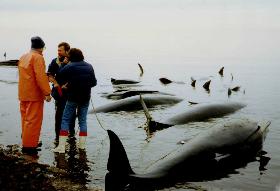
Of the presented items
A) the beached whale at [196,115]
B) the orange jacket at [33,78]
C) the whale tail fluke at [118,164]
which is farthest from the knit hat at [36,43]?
the beached whale at [196,115]

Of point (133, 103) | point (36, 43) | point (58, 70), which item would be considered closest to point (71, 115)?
point (58, 70)

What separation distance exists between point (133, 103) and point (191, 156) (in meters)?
11.6

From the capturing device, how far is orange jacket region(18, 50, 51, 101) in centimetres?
1071

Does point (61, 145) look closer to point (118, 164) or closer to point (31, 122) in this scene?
point (31, 122)

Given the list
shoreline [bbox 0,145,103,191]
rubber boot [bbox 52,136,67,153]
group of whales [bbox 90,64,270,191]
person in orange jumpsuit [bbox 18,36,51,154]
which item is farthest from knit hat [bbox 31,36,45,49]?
group of whales [bbox 90,64,270,191]

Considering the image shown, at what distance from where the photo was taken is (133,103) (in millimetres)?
21156

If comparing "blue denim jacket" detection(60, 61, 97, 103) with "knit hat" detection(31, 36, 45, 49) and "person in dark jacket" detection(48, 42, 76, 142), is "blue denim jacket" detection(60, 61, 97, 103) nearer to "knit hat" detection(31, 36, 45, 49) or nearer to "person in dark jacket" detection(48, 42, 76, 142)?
"person in dark jacket" detection(48, 42, 76, 142)

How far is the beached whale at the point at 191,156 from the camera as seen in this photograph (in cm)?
843

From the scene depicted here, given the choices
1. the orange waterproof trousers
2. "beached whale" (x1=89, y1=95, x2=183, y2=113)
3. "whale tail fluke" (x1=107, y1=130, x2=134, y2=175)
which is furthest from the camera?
"beached whale" (x1=89, y1=95, x2=183, y2=113)

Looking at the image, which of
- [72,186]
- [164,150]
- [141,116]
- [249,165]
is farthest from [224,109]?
[72,186]

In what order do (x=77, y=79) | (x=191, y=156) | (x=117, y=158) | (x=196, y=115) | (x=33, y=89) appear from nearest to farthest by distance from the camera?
(x=117, y=158), (x=191, y=156), (x=33, y=89), (x=77, y=79), (x=196, y=115)

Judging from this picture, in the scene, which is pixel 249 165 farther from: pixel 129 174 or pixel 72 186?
pixel 72 186

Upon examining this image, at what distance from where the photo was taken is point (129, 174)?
8.48 metres

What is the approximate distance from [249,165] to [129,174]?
3619 millimetres
